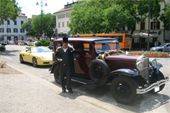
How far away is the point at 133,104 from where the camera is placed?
32.1 feet

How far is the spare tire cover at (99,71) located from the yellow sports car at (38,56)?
29.0 ft

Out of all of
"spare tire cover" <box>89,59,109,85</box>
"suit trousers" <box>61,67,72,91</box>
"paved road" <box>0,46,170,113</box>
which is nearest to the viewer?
"paved road" <box>0,46,170,113</box>

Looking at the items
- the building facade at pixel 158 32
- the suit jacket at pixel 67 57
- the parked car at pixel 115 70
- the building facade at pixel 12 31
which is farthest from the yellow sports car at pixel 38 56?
the building facade at pixel 12 31

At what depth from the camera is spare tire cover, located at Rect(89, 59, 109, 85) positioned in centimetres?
1054

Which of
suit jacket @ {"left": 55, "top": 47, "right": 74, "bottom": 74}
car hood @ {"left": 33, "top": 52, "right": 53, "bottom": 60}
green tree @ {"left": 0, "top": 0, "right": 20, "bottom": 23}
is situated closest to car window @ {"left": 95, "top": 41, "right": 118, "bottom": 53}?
suit jacket @ {"left": 55, "top": 47, "right": 74, "bottom": 74}

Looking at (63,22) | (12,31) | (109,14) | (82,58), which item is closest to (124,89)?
(82,58)

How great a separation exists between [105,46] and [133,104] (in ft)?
8.82

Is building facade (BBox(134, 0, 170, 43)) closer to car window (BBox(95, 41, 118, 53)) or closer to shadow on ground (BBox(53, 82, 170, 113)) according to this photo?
car window (BBox(95, 41, 118, 53))

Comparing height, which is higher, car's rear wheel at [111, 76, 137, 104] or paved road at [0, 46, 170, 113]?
car's rear wheel at [111, 76, 137, 104]

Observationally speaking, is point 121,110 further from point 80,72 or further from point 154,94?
point 80,72

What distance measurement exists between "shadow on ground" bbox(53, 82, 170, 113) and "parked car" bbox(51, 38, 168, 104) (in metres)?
0.23

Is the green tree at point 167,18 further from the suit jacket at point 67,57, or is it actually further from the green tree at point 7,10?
the suit jacket at point 67,57

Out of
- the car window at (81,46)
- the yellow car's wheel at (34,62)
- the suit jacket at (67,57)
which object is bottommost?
the yellow car's wheel at (34,62)

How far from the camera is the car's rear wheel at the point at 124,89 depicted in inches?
379
